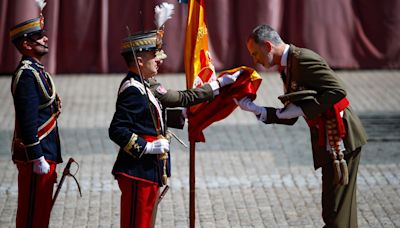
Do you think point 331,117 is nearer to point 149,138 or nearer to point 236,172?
point 149,138

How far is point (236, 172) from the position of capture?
30.4 ft

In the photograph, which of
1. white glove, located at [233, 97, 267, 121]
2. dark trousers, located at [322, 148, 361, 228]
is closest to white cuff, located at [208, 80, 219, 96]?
white glove, located at [233, 97, 267, 121]

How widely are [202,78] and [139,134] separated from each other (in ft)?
2.60

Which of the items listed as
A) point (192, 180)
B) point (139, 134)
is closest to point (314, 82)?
point (192, 180)

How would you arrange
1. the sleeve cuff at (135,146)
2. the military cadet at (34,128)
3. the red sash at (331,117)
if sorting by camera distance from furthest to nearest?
the red sash at (331,117), the military cadet at (34,128), the sleeve cuff at (135,146)

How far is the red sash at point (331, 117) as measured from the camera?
6.48 m

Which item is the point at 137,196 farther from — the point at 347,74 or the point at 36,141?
the point at 347,74

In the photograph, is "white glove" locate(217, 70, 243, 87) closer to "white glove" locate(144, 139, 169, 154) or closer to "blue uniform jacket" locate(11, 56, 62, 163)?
"white glove" locate(144, 139, 169, 154)

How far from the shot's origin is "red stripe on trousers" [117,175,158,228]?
20.2ft

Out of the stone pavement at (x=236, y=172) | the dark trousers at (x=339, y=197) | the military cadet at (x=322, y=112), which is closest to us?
the military cadet at (x=322, y=112)

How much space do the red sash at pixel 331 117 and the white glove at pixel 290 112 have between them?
135 mm

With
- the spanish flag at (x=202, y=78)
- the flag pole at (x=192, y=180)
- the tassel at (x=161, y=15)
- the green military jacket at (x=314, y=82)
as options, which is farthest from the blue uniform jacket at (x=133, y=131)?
the green military jacket at (x=314, y=82)

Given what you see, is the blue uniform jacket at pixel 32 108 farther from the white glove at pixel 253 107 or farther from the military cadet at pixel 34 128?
A: the white glove at pixel 253 107

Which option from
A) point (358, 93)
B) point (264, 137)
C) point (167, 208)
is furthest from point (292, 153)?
point (358, 93)
